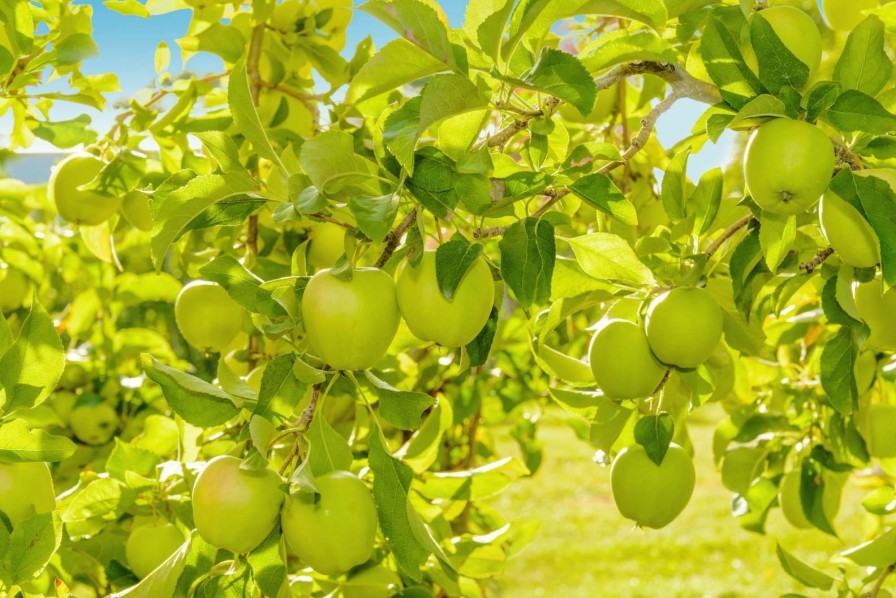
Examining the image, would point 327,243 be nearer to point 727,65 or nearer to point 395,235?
point 395,235

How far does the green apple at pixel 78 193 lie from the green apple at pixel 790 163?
1.03m

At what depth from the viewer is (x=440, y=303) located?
0.75m

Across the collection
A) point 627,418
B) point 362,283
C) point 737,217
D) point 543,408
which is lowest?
point 543,408

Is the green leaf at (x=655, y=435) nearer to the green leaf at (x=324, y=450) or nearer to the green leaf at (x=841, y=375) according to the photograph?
the green leaf at (x=841, y=375)

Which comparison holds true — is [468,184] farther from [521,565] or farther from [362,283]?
[521,565]

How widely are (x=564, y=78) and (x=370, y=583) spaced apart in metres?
0.74

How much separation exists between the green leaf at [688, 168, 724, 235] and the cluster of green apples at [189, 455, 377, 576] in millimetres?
525

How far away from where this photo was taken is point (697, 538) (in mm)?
5344

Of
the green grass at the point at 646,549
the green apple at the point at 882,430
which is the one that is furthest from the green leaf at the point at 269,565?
the green grass at the point at 646,549

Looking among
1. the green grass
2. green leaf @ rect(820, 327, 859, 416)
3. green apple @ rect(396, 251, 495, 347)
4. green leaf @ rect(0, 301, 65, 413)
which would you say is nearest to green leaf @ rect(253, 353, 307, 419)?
green apple @ rect(396, 251, 495, 347)

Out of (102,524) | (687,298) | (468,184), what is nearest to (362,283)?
(468,184)

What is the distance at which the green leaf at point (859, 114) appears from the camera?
0.76m

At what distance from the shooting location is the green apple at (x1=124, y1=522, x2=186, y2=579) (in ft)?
3.75

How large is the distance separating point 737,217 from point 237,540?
759 millimetres
